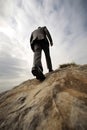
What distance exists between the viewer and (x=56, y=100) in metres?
4.02

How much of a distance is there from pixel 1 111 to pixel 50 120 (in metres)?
1.91

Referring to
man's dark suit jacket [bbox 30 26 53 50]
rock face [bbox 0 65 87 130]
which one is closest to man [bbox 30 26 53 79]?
man's dark suit jacket [bbox 30 26 53 50]

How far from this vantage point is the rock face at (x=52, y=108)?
335 centimetres

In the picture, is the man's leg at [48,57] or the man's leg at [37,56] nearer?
the man's leg at [37,56]

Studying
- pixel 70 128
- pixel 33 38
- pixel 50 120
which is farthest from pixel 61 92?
pixel 33 38

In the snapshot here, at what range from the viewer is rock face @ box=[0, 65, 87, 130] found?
3346 mm

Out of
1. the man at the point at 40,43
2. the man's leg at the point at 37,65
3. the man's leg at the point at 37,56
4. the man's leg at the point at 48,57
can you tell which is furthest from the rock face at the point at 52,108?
the man's leg at the point at 48,57

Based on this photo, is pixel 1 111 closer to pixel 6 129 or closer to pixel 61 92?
pixel 6 129

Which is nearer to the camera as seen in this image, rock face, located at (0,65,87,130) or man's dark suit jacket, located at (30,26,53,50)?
rock face, located at (0,65,87,130)

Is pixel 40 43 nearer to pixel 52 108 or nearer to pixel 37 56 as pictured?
pixel 37 56

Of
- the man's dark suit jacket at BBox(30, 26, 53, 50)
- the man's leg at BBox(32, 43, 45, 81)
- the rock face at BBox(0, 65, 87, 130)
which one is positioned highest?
the man's dark suit jacket at BBox(30, 26, 53, 50)

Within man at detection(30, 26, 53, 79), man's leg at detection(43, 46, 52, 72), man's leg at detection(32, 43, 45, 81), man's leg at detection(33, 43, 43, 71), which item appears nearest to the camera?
man's leg at detection(32, 43, 45, 81)

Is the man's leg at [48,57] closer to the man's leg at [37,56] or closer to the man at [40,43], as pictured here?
the man at [40,43]

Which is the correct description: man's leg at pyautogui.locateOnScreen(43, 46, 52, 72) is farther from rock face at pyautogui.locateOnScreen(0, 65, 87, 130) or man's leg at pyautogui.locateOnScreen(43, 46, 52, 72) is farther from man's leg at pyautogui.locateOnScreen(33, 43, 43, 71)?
rock face at pyautogui.locateOnScreen(0, 65, 87, 130)
